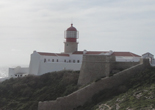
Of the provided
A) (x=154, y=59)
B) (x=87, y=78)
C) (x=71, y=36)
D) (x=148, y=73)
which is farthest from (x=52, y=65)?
(x=148, y=73)

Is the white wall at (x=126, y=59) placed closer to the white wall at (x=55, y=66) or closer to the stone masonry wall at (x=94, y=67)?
the stone masonry wall at (x=94, y=67)

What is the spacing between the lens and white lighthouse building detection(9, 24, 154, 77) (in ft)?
117

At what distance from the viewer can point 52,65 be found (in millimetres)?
36438

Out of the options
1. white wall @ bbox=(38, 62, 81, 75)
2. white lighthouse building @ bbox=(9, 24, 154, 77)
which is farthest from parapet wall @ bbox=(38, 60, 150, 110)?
white wall @ bbox=(38, 62, 81, 75)

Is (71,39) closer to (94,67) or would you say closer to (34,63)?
(34,63)

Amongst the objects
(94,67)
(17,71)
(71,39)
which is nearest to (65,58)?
(71,39)

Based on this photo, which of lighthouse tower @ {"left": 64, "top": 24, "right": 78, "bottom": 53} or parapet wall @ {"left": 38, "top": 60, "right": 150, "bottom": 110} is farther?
lighthouse tower @ {"left": 64, "top": 24, "right": 78, "bottom": 53}

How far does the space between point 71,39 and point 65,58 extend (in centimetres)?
284

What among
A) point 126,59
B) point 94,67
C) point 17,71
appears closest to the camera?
point 94,67

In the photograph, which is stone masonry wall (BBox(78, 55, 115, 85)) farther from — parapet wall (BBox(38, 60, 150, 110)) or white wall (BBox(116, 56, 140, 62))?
white wall (BBox(116, 56, 140, 62))

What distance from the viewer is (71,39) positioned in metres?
39.2

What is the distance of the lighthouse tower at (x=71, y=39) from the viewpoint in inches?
1543

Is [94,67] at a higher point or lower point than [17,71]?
higher

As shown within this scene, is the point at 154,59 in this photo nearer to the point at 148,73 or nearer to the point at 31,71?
the point at 148,73
